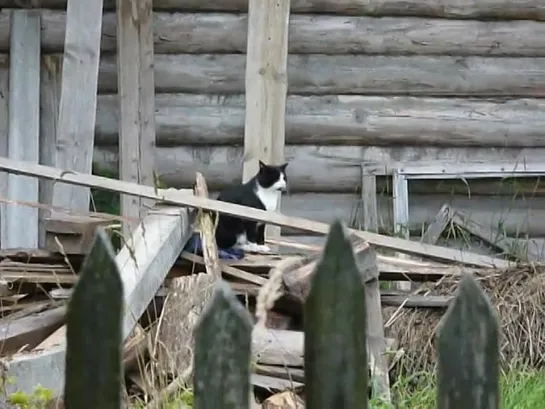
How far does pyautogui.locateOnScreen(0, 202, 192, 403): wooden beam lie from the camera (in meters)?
3.06

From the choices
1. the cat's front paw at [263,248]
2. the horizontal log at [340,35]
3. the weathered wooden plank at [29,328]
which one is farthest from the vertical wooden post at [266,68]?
the weathered wooden plank at [29,328]

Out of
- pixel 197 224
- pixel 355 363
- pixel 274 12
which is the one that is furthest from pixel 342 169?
pixel 355 363

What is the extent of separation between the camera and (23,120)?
19.9 ft

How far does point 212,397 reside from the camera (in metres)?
1.62

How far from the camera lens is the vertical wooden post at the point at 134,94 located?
19.7ft

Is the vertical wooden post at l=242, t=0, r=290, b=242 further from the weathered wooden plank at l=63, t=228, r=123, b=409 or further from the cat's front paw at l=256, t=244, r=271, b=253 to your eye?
the weathered wooden plank at l=63, t=228, r=123, b=409

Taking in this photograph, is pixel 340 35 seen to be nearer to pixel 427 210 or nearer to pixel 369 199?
pixel 369 199

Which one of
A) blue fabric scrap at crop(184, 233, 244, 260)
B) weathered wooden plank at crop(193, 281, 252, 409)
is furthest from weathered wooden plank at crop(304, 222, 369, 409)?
blue fabric scrap at crop(184, 233, 244, 260)

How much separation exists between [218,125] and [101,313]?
4.81m

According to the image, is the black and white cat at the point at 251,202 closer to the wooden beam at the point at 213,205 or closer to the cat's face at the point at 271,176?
the cat's face at the point at 271,176

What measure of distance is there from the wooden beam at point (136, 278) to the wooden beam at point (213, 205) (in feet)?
0.26

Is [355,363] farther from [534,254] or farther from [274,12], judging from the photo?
[534,254]

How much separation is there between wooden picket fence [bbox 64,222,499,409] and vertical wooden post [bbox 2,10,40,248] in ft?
14.9

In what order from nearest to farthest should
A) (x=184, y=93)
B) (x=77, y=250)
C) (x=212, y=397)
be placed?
(x=212, y=397)
(x=77, y=250)
(x=184, y=93)
